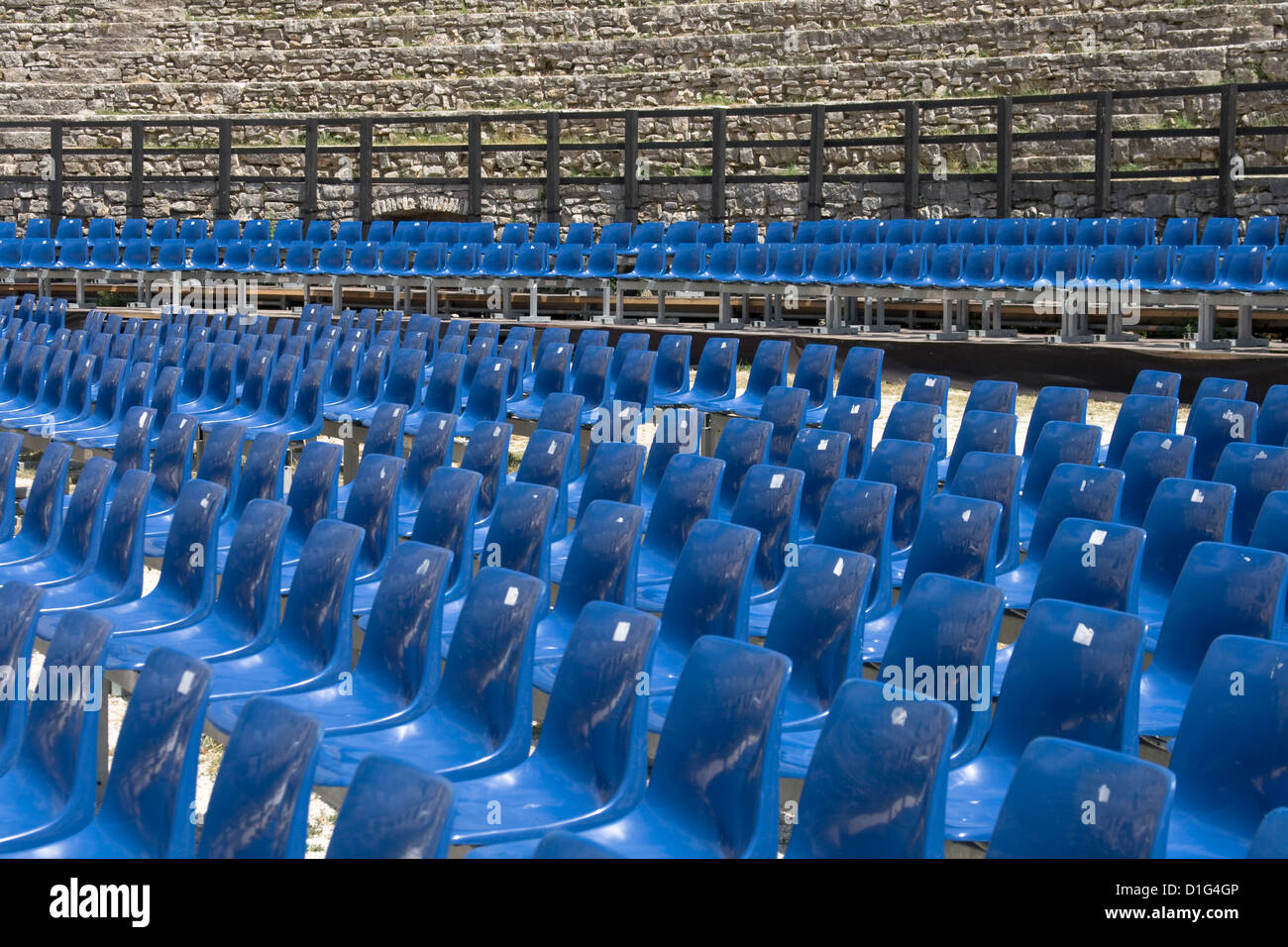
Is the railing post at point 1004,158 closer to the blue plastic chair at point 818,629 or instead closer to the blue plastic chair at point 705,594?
the blue plastic chair at point 705,594

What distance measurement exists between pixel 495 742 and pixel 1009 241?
975 centimetres

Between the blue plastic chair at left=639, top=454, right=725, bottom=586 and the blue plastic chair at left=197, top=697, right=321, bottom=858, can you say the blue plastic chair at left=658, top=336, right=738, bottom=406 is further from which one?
the blue plastic chair at left=197, top=697, right=321, bottom=858

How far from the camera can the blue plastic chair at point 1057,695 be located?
9.16ft

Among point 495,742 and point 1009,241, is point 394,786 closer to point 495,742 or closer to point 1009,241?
point 495,742

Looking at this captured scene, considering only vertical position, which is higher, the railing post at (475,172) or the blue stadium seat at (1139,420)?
the railing post at (475,172)

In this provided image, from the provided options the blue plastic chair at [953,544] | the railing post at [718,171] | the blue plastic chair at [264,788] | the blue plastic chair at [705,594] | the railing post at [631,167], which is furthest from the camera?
the railing post at [631,167]

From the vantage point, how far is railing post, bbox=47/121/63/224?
15812 mm

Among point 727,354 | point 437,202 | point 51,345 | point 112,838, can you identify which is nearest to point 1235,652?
point 112,838

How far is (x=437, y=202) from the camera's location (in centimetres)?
1588

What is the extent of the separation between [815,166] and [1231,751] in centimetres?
1147

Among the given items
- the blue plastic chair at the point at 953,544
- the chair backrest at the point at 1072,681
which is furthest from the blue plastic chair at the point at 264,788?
the blue plastic chair at the point at 953,544

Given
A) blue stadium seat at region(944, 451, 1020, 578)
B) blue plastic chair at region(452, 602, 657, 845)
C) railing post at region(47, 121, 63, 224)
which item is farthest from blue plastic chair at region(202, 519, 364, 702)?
railing post at region(47, 121, 63, 224)

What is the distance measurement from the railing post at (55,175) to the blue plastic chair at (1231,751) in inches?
611

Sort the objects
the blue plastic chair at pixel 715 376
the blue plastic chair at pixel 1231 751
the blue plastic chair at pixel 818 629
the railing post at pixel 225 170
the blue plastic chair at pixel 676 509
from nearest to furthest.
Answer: the blue plastic chair at pixel 1231 751 < the blue plastic chair at pixel 818 629 < the blue plastic chair at pixel 676 509 < the blue plastic chair at pixel 715 376 < the railing post at pixel 225 170
